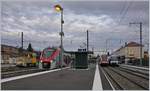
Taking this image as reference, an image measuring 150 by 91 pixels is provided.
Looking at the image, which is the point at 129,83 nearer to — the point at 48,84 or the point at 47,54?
the point at 48,84

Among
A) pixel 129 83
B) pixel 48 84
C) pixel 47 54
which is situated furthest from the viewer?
pixel 47 54

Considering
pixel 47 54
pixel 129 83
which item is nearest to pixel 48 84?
pixel 129 83

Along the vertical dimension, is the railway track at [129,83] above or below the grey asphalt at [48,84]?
below

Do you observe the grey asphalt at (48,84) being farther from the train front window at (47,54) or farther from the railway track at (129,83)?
the train front window at (47,54)

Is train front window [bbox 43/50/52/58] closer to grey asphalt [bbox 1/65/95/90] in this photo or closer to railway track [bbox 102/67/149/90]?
railway track [bbox 102/67/149/90]

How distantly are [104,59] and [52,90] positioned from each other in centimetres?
5381

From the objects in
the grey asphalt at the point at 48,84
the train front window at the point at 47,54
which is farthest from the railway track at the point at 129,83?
the train front window at the point at 47,54

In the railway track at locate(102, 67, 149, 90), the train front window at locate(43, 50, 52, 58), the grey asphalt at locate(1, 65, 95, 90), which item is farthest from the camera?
the train front window at locate(43, 50, 52, 58)

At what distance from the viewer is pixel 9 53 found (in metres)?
80.5

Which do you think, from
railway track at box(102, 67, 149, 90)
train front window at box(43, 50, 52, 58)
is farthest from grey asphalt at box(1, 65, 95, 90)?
train front window at box(43, 50, 52, 58)

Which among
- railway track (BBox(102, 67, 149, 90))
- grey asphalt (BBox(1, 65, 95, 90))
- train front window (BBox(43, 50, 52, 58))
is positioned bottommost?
railway track (BBox(102, 67, 149, 90))

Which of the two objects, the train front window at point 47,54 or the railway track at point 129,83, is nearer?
the railway track at point 129,83

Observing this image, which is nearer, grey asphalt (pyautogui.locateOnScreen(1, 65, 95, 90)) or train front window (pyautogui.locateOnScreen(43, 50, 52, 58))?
grey asphalt (pyautogui.locateOnScreen(1, 65, 95, 90))

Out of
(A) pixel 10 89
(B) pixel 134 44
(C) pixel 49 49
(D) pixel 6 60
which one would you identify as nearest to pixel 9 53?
(D) pixel 6 60
